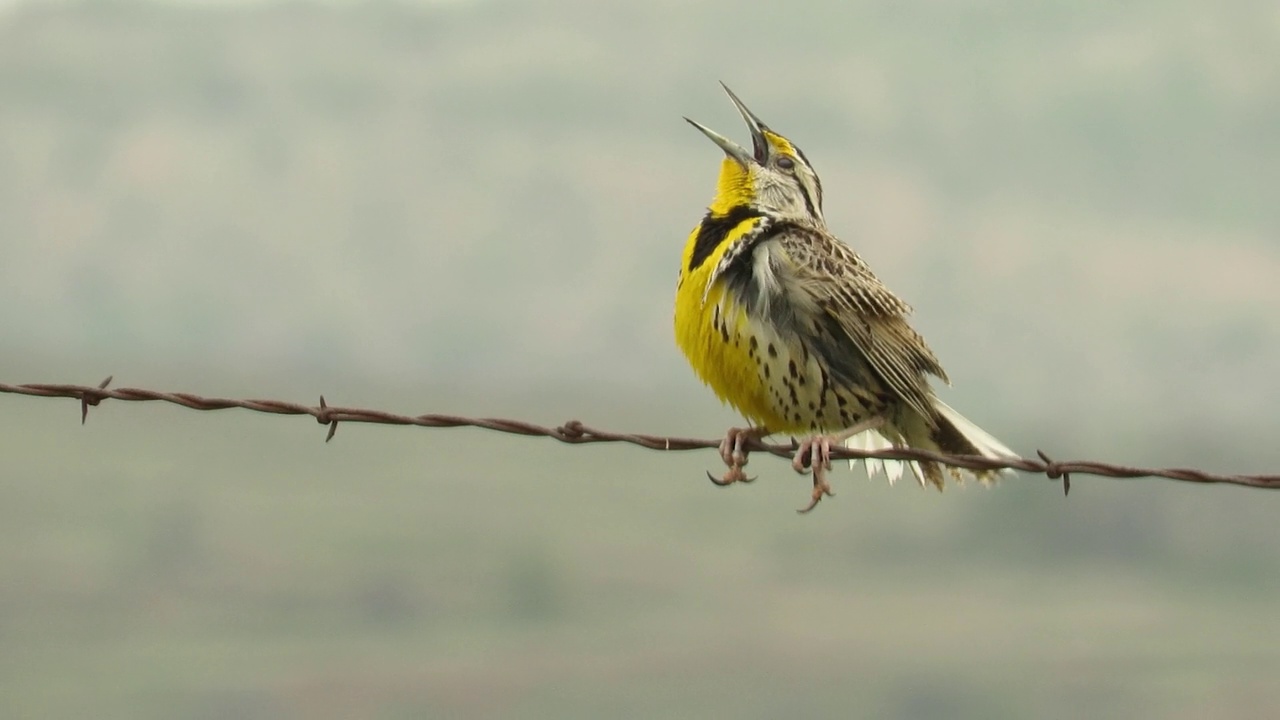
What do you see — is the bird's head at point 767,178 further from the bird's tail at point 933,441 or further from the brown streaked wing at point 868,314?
the bird's tail at point 933,441

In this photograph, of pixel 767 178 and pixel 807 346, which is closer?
pixel 807 346

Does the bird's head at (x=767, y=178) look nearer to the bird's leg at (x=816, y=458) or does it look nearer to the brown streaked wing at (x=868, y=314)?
the brown streaked wing at (x=868, y=314)

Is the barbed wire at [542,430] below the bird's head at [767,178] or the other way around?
below

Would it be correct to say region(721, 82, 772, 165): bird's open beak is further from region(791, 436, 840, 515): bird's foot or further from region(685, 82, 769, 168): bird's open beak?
region(791, 436, 840, 515): bird's foot

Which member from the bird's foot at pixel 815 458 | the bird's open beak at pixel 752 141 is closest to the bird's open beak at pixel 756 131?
the bird's open beak at pixel 752 141

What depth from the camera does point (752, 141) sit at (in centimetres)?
493

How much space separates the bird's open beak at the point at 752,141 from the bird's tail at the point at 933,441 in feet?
2.95

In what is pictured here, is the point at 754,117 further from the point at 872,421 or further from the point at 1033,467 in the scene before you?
the point at 1033,467

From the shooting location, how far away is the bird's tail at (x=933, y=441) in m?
4.12

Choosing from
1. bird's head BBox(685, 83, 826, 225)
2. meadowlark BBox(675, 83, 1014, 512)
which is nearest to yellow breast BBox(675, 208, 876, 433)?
meadowlark BBox(675, 83, 1014, 512)

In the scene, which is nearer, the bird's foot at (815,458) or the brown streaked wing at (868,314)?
the bird's foot at (815,458)

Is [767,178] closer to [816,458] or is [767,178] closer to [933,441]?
[933,441]

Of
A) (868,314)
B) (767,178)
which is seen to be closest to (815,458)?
(868,314)

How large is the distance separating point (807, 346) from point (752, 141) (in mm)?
1021
